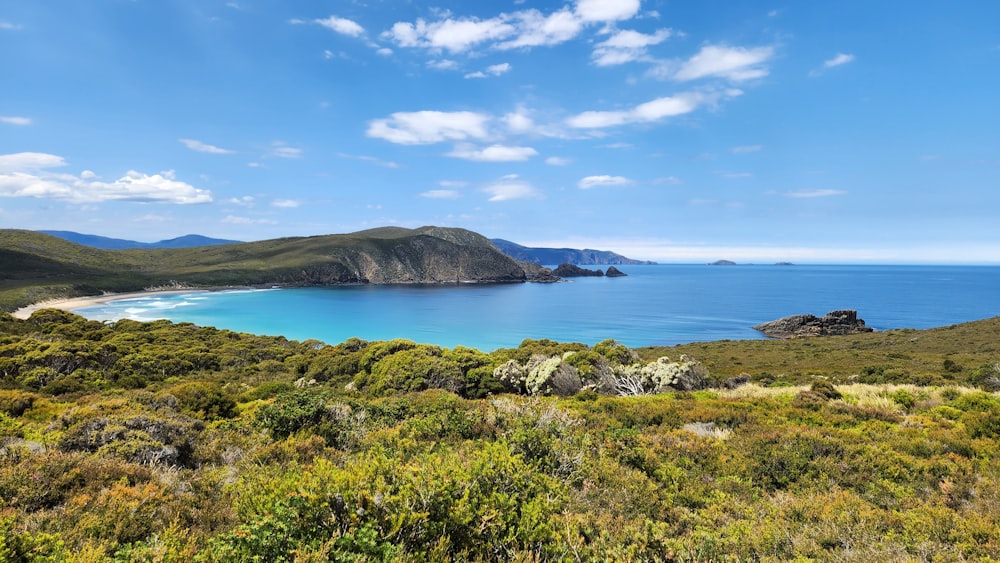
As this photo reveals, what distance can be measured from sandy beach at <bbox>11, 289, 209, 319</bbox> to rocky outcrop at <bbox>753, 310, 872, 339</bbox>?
119m

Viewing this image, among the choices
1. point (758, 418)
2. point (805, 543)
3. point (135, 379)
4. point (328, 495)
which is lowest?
point (135, 379)

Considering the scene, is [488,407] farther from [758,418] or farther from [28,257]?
[28,257]

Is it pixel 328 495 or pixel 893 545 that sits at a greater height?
pixel 328 495

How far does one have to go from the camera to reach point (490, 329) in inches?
2665

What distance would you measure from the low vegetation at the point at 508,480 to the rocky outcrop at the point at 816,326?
61529 mm

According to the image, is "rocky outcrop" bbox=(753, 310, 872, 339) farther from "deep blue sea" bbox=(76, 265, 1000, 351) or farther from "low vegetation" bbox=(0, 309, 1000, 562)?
"low vegetation" bbox=(0, 309, 1000, 562)

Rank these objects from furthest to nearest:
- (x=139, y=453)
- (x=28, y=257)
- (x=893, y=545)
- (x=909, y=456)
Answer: (x=28, y=257) < (x=909, y=456) < (x=139, y=453) < (x=893, y=545)

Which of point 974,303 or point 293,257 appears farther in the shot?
point 293,257

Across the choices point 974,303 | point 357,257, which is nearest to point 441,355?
point 974,303

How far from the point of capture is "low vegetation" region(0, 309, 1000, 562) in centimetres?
430

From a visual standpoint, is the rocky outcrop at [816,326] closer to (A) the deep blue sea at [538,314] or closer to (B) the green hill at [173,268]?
Result: (A) the deep blue sea at [538,314]

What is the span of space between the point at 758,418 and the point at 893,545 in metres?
7.00

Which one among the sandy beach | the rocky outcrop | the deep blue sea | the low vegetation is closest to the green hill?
the sandy beach

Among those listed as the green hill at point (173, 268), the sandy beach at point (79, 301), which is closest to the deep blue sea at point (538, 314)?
the sandy beach at point (79, 301)
